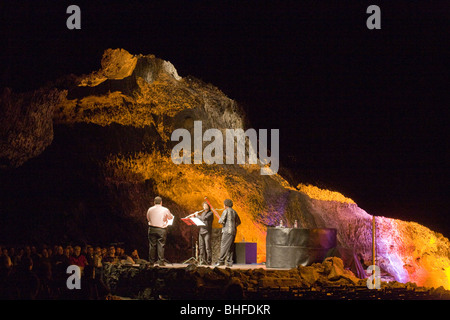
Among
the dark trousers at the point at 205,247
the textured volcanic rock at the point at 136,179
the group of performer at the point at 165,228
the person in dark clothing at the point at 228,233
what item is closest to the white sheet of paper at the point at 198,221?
the group of performer at the point at 165,228

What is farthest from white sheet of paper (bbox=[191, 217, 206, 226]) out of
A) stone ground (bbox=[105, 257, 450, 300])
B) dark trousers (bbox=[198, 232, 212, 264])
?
stone ground (bbox=[105, 257, 450, 300])

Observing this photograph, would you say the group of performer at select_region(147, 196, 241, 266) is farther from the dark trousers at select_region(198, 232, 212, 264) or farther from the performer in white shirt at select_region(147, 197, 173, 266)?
the dark trousers at select_region(198, 232, 212, 264)

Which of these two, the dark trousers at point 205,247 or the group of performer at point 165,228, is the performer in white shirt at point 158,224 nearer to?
the group of performer at point 165,228

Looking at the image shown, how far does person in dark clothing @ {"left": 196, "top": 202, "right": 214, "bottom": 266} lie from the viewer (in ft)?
47.1

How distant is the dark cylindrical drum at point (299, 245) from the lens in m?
12.3

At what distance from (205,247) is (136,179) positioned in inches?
220

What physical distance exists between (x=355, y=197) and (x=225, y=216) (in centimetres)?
325

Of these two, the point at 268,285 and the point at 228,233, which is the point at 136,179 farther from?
the point at 268,285

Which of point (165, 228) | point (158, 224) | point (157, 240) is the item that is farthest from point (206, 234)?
point (158, 224)

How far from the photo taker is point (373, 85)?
12.7m

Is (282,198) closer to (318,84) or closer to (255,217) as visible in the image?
(255,217)

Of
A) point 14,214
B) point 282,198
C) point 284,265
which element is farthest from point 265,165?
point 14,214

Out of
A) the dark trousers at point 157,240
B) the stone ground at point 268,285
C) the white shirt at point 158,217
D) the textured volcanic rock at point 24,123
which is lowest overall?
the stone ground at point 268,285

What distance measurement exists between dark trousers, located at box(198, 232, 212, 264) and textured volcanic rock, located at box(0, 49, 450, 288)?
2.54m
